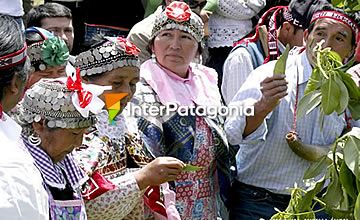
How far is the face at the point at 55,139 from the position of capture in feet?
8.88

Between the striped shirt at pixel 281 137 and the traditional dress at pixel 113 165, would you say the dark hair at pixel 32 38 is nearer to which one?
the traditional dress at pixel 113 165

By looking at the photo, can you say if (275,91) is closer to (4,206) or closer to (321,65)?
(321,65)

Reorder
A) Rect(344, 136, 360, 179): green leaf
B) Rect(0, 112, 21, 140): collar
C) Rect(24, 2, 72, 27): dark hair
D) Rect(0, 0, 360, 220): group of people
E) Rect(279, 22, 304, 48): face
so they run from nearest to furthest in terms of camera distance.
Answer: Rect(0, 112, 21, 140): collar < Rect(344, 136, 360, 179): green leaf < Rect(0, 0, 360, 220): group of people < Rect(24, 2, 72, 27): dark hair < Rect(279, 22, 304, 48): face

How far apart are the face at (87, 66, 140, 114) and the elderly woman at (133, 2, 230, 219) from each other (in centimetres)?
25

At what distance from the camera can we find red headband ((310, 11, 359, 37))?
3756mm

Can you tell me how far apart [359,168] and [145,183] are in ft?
3.77

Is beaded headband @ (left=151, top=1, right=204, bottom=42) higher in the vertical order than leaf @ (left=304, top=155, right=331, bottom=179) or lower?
lower

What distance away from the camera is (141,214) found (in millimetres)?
3262

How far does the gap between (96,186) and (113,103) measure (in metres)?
0.39

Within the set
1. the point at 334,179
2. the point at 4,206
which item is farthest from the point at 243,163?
the point at 4,206

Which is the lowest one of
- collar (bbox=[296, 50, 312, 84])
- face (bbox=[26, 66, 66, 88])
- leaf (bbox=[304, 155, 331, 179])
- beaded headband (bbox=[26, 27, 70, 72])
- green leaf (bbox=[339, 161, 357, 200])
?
face (bbox=[26, 66, 66, 88])

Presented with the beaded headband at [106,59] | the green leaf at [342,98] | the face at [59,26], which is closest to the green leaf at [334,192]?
the green leaf at [342,98]

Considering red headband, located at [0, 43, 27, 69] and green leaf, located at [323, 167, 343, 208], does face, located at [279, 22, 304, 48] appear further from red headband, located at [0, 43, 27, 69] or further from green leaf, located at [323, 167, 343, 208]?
red headband, located at [0, 43, 27, 69]

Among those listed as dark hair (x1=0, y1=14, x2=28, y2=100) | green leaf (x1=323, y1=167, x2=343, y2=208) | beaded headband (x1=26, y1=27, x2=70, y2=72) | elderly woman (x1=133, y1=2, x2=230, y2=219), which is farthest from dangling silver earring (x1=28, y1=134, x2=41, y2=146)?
green leaf (x1=323, y1=167, x2=343, y2=208)
